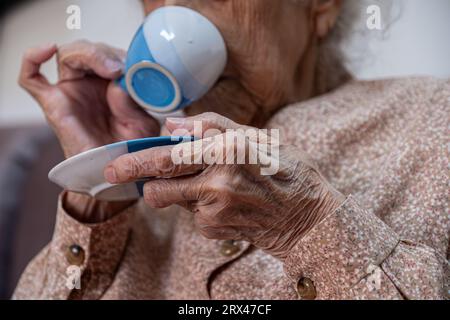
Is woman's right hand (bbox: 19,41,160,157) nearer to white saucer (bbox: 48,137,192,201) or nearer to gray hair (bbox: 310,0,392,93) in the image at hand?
white saucer (bbox: 48,137,192,201)

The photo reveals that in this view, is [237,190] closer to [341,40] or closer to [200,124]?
[200,124]

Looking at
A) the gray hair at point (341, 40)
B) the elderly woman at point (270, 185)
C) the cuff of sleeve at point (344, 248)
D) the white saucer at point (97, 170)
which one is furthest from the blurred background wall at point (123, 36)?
the cuff of sleeve at point (344, 248)

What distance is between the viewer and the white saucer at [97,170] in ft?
2.24

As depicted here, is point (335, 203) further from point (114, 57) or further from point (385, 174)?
point (114, 57)

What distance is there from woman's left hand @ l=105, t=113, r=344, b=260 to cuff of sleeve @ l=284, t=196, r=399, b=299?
0.09 ft

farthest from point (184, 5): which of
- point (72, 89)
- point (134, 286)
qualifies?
point (134, 286)

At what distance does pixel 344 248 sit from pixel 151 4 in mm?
617

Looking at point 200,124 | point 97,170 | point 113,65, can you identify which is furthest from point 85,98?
point 200,124

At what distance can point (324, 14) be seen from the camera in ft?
3.71

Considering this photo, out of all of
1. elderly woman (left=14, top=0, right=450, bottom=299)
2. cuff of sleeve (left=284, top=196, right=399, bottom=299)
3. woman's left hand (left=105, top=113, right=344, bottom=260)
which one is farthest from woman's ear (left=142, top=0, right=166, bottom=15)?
cuff of sleeve (left=284, top=196, right=399, bottom=299)

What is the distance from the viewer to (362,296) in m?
0.69

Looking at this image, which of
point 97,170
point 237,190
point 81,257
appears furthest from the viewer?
point 81,257

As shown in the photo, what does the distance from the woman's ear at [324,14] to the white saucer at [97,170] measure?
A: 1.65 feet

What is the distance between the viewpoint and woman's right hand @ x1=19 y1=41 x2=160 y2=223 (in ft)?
3.37
